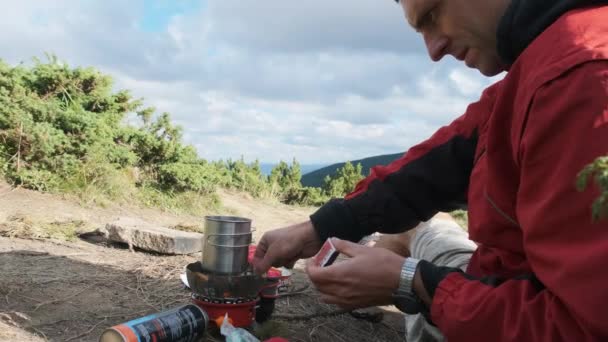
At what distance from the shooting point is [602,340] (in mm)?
1128

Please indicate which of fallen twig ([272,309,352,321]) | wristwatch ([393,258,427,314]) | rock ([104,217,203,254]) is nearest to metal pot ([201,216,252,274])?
fallen twig ([272,309,352,321])

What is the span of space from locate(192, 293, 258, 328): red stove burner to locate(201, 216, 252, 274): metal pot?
0.12 meters

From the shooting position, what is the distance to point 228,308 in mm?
2320

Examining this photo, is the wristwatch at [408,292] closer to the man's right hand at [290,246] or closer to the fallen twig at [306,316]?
the man's right hand at [290,246]

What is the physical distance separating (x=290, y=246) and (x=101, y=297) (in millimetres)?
1184

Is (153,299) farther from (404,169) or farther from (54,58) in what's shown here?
(54,58)

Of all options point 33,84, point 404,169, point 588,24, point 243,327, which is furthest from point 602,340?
point 33,84

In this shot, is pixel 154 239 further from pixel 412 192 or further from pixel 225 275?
pixel 412 192

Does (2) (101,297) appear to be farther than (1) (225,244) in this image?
Yes

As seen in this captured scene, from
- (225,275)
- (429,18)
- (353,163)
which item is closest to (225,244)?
(225,275)

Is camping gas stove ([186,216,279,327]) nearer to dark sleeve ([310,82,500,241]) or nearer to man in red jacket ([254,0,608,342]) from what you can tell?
dark sleeve ([310,82,500,241])

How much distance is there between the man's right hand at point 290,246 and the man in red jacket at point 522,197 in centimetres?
53

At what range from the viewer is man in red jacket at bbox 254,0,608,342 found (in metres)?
1.13

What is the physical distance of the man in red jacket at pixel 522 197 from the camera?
1127mm
